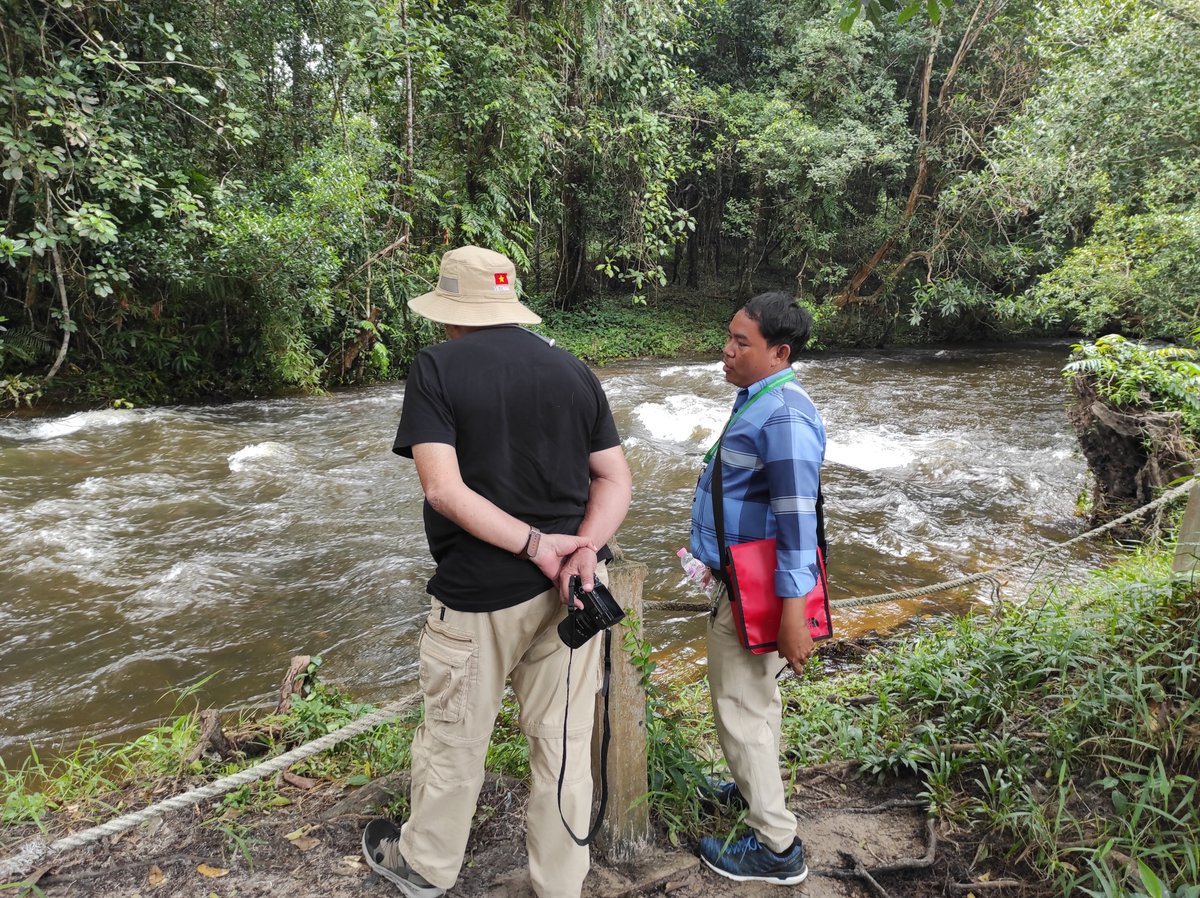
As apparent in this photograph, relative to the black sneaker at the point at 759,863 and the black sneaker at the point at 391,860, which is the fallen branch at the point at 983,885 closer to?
the black sneaker at the point at 759,863

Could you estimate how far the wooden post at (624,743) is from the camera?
7.17ft

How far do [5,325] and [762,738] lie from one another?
479 inches

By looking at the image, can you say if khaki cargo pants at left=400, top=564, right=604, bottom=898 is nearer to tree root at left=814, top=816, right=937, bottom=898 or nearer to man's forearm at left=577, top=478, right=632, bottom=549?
man's forearm at left=577, top=478, right=632, bottom=549

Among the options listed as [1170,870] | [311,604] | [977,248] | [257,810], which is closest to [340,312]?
[311,604]

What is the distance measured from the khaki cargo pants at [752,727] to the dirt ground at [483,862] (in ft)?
0.69

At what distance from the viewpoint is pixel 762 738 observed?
2.22 metres

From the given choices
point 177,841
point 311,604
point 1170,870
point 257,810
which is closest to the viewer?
point 1170,870

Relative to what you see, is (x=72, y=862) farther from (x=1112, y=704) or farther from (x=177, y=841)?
(x=1112, y=704)

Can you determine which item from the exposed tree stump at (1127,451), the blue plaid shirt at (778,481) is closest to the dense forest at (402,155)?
the exposed tree stump at (1127,451)

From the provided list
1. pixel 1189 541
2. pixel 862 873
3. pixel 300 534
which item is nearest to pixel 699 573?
pixel 862 873

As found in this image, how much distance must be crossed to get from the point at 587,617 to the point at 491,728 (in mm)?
432

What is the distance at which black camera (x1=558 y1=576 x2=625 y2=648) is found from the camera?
186 centimetres

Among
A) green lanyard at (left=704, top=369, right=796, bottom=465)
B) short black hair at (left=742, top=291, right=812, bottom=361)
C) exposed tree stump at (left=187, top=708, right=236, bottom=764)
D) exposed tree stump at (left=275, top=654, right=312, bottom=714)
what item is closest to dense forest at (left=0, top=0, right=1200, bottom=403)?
exposed tree stump at (left=275, top=654, right=312, bottom=714)

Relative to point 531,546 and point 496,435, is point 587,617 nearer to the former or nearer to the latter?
point 531,546
